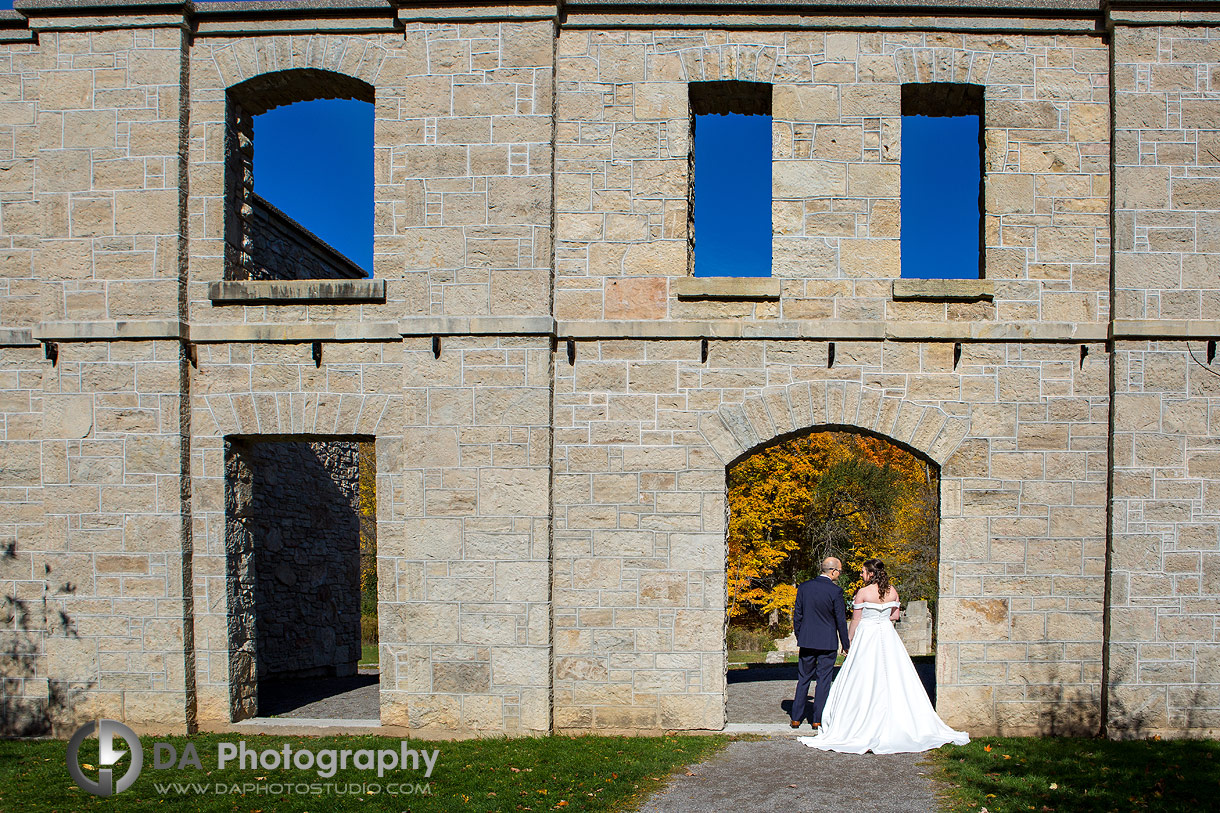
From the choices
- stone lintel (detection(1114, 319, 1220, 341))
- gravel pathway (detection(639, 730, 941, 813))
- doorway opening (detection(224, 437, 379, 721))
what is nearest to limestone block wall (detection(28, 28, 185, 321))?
doorway opening (detection(224, 437, 379, 721))

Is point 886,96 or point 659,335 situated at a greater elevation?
point 886,96

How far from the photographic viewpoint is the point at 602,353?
7.20m

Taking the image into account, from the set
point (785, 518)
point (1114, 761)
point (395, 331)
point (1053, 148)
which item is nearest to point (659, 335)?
point (395, 331)

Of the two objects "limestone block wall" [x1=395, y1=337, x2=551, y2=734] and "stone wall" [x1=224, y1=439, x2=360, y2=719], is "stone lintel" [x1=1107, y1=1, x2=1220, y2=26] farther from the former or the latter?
"stone wall" [x1=224, y1=439, x2=360, y2=719]

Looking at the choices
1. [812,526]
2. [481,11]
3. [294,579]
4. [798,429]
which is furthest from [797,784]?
[812,526]

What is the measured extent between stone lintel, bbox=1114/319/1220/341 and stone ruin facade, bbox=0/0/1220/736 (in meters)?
0.03

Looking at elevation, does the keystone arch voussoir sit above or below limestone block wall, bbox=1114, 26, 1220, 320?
below

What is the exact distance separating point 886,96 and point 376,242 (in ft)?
15.3

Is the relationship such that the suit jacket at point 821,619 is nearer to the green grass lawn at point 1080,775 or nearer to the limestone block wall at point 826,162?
the green grass lawn at point 1080,775

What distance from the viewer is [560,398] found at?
7.19 meters

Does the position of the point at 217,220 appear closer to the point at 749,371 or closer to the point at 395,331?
the point at 395,331

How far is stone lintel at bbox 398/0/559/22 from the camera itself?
7.14 m

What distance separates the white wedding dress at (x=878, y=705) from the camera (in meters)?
6.62

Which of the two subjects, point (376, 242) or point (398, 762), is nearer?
point (398, 762)
